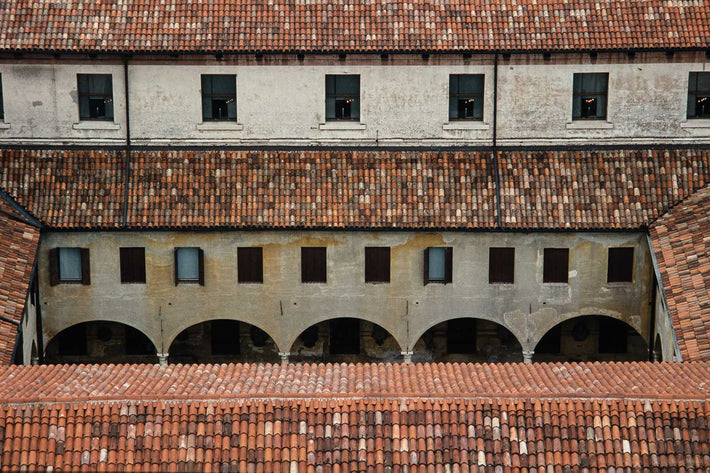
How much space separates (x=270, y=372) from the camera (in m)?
26.9

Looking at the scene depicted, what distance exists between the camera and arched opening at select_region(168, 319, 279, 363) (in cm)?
4125

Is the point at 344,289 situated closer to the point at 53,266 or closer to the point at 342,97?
the point at 342,97

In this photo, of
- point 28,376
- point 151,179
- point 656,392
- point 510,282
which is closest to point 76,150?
point 151,179

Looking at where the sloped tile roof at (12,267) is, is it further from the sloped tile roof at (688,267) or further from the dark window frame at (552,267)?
the sloped tile roof at (688,267)

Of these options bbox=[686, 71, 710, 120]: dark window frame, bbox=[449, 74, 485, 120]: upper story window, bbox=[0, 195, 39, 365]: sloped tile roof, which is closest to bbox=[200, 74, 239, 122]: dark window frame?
bbox=[0, 195, 39, 365]: sloped tile roof

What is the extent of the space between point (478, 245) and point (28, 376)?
1560 centimetres

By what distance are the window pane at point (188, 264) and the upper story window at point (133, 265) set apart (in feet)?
3.92

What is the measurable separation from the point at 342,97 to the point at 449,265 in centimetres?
666

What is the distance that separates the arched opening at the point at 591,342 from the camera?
40.8 m

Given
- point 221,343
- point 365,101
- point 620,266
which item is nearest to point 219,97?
point 365,101

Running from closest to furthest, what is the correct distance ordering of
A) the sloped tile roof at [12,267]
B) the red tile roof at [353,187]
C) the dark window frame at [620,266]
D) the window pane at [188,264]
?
the sloped tile roof at [12,267] → the red tile roof at [353,187] → the dark window frame at [620,266] → the window pane at [188,264]

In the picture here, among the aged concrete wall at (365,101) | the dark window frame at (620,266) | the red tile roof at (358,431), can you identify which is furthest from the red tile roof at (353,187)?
the red tile roof at (358,431)

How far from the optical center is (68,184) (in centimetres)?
3662

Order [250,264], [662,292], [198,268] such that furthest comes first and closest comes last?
1. [198,268]
2. [250,264]
3. [662,292]
